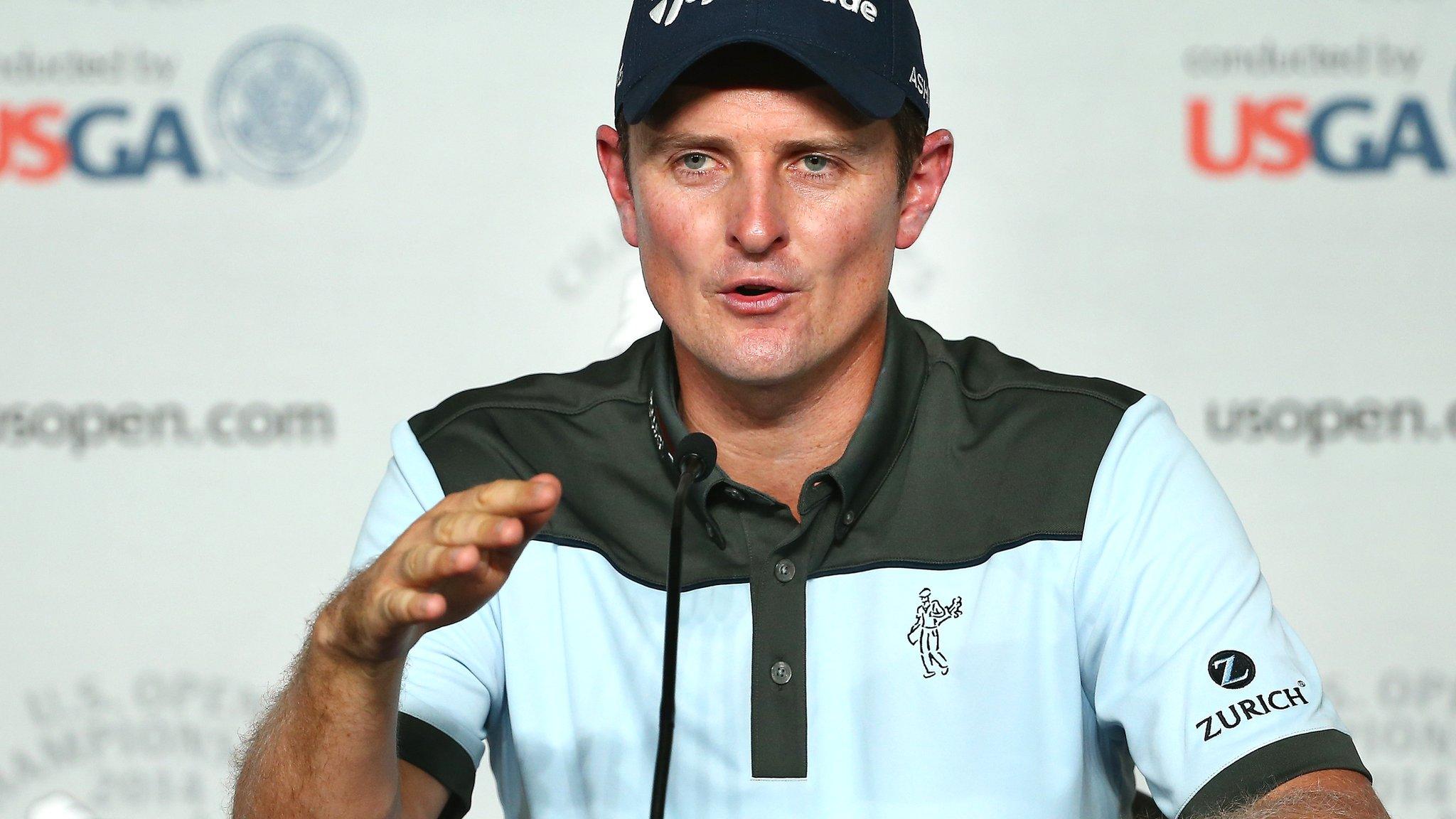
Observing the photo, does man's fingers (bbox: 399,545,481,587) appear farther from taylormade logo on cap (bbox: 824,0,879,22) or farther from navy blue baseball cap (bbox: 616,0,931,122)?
taylormade logo on cap (bbox: 824,0,879,22)

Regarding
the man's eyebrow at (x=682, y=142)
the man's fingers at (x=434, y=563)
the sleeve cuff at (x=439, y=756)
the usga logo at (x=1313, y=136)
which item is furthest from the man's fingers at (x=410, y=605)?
the usga logo at (x=1313, y=136)

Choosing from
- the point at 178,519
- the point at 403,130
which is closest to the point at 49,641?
the point at 178,519

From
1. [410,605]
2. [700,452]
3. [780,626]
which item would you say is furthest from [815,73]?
[410,605]

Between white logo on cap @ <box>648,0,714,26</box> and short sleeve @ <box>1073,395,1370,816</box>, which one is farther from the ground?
white logo on cap @ <box>648,0,714,26</box>

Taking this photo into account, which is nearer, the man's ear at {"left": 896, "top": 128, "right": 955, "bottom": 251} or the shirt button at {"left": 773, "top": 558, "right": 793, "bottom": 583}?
the shirt button at {"left": 773, "top": 558, "right": 793, "bottom": 583}

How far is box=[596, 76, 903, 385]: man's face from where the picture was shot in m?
1.17

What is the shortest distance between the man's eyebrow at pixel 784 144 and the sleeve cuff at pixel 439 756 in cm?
53

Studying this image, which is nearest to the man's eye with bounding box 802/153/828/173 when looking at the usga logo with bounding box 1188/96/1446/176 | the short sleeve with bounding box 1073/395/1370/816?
the short sleeve with bounding box 1073/395/1370/816

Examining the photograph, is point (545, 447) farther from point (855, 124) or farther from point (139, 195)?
point (139, 195)

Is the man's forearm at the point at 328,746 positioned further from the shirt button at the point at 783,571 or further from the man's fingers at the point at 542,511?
the shirt button at the point at 783,571

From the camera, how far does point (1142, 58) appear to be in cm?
217

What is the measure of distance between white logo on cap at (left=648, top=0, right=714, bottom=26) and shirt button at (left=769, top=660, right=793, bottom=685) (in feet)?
1.82

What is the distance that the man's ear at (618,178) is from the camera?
1332 mm

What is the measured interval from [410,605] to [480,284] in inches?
56.0
